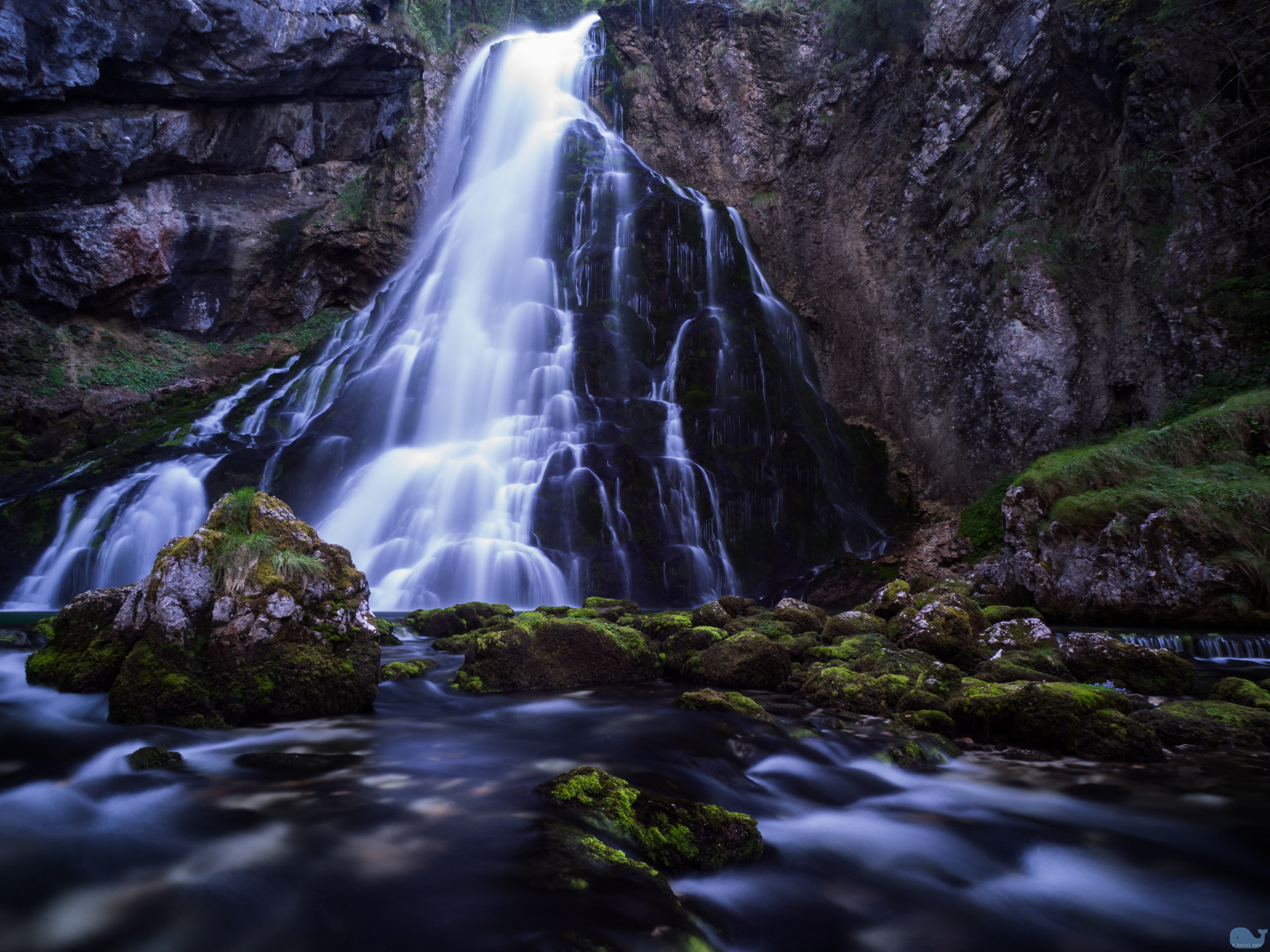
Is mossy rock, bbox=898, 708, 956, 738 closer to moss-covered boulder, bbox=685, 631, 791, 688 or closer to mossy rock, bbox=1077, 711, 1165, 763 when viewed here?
mossy rock, bbox=1077, 711, 1165, 763

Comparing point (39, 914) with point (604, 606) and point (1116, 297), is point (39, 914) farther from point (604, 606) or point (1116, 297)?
point (1116, 297)

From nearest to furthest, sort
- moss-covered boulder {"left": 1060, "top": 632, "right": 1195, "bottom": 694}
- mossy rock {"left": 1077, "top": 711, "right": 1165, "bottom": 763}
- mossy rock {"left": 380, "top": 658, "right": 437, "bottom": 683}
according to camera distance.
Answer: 1. mossy rock {"left": 1077, "top": 711, "right": 1165, "bottom": 763}
2. moss-covered boulder {"left": 1060, "top": 632, "right": 1195, "bottom": 694}
3. mossy rock {"left": 380, "top": 658, "right": 437, "bottom": 683}

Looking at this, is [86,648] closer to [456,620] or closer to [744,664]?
[456,620]

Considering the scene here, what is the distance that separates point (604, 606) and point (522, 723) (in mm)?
4644

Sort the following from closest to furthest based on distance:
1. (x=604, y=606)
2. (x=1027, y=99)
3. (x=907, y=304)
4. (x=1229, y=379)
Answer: (x=604, y=606), (x=1229, y=379), (x=1027, y=99), (x=907, y=304)

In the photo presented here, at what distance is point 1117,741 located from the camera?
4645mm

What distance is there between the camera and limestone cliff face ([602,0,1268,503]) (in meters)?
13.6

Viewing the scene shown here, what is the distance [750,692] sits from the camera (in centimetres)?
656

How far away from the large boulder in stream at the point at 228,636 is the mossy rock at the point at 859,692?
3.95 metres

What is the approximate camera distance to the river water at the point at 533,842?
250 cm

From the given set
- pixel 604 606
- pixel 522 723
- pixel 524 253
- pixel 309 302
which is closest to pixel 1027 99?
pixel 524 253

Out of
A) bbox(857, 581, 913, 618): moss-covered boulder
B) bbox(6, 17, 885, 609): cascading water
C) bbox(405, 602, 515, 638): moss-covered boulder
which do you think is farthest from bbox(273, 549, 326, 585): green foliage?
bbox(6, 17, 885, 609): cascading water

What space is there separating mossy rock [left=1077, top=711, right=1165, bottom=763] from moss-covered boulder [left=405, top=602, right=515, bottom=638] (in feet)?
22.1

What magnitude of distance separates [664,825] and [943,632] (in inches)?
190
